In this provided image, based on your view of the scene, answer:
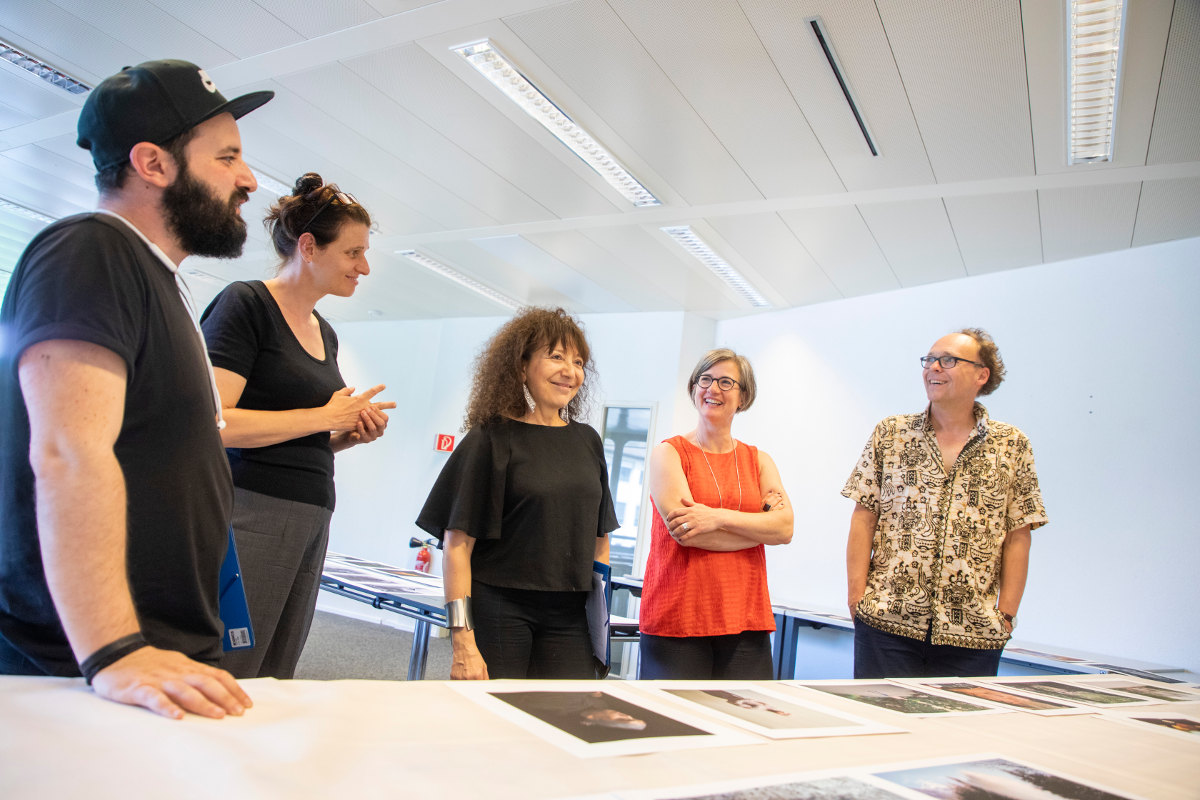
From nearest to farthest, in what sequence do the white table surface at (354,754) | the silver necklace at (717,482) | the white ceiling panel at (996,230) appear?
the white table surface at (354,754) < the silver necklace at (717,482) < the white ceiling panel at (996,230)

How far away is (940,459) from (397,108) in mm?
3031

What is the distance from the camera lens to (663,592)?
2080 mm

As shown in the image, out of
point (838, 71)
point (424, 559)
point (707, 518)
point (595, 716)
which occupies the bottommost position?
point (424, 559)

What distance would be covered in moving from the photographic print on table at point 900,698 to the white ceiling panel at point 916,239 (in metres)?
3.37

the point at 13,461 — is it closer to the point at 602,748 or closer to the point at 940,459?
the point at 602,748

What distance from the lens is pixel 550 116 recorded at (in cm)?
386

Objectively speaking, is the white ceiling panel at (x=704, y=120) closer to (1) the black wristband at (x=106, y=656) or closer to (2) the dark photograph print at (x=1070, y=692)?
(1) the black wristband at (x=106, y=656)

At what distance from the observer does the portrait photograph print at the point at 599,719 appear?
0.81 meters

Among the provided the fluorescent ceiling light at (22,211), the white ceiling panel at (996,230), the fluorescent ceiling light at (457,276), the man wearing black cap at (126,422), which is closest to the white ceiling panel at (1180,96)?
the white ceiling panel at (996,230)

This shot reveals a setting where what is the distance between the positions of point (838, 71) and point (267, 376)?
2575 mm

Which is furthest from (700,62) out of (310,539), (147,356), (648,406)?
(648,406)

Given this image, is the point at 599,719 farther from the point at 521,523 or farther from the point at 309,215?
the point at 309,215

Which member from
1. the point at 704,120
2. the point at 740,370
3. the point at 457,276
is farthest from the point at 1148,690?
the point at 457,276

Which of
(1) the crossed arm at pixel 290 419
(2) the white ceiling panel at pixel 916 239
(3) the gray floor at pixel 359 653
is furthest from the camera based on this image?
(3) the gray floor at pixel 359 653
